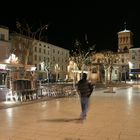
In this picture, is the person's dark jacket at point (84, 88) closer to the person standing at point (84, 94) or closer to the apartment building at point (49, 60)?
the person standing at point (84, 94)

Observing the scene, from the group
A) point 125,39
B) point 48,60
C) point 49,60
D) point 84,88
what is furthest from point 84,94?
point 125,39

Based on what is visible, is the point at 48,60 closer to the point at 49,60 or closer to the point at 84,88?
the point at 49,60

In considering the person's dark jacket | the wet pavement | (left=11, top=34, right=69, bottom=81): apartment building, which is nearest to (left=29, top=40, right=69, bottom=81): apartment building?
(left=11, top=34, right=69, bottom=81): apartment building

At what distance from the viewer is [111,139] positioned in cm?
827

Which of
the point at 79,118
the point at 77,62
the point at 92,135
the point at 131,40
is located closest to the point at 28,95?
the point at 79,118

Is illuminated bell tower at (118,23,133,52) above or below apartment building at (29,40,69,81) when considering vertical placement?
above

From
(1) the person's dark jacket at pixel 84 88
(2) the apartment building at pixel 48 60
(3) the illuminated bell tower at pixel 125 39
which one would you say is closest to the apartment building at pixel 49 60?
(2) the apartment building at pixel 48 60

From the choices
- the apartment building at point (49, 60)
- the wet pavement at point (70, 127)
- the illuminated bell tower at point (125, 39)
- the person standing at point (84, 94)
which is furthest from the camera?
the illuminated bell tower at point (125, 39)

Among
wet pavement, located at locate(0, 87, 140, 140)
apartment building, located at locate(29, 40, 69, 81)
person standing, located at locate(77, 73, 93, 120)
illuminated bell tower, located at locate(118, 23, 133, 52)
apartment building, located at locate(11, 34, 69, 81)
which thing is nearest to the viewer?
wet pavement, located at locate(0, 87, 140, 140)

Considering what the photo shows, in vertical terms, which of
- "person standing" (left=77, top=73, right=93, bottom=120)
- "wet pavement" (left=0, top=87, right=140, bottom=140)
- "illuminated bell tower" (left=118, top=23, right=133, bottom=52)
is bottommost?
"wet pavement" (left=0, top=87, right=140, bottom=140)

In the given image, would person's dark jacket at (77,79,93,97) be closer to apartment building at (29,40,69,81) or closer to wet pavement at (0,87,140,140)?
wet pavement at (0,87,140,140)

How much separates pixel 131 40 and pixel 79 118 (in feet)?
416

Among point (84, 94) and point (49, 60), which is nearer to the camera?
point (84, 94)

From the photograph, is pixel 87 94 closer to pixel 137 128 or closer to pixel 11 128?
pixel 137 128
